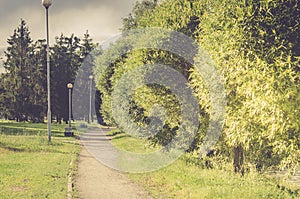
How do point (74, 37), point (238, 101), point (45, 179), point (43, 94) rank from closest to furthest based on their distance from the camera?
point (238, 101) < point (45, 179) < point (43, 94) < point (74, 37)

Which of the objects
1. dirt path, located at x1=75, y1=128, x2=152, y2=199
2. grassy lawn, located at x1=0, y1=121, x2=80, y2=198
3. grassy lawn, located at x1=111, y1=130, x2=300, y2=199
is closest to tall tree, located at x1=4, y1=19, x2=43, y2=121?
grassy lawn, located at x1=0, y1=121, x2=80, y2=198

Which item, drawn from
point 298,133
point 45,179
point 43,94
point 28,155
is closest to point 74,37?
point 43,94

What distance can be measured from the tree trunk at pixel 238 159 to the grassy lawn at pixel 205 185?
11.3 inches

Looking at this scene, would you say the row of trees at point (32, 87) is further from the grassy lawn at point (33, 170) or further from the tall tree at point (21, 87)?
the grassy lawn at point (33, 170)

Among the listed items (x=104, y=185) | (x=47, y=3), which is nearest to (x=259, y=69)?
(x=104, y=185)

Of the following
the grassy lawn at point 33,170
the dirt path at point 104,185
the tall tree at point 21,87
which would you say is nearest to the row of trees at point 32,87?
the tall tree at point 21,87

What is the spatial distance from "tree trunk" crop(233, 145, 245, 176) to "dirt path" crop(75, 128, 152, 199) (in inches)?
149

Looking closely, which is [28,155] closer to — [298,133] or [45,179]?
[45,179]

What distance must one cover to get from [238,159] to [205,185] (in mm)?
3168

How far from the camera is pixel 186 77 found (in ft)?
51.7

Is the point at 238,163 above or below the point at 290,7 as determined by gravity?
below

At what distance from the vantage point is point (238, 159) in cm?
1327

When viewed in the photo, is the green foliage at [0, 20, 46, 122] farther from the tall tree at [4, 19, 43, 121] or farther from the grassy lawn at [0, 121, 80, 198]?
the grassy lawn at [0, 121, 80, 198]

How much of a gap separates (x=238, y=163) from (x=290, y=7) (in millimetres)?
6169
